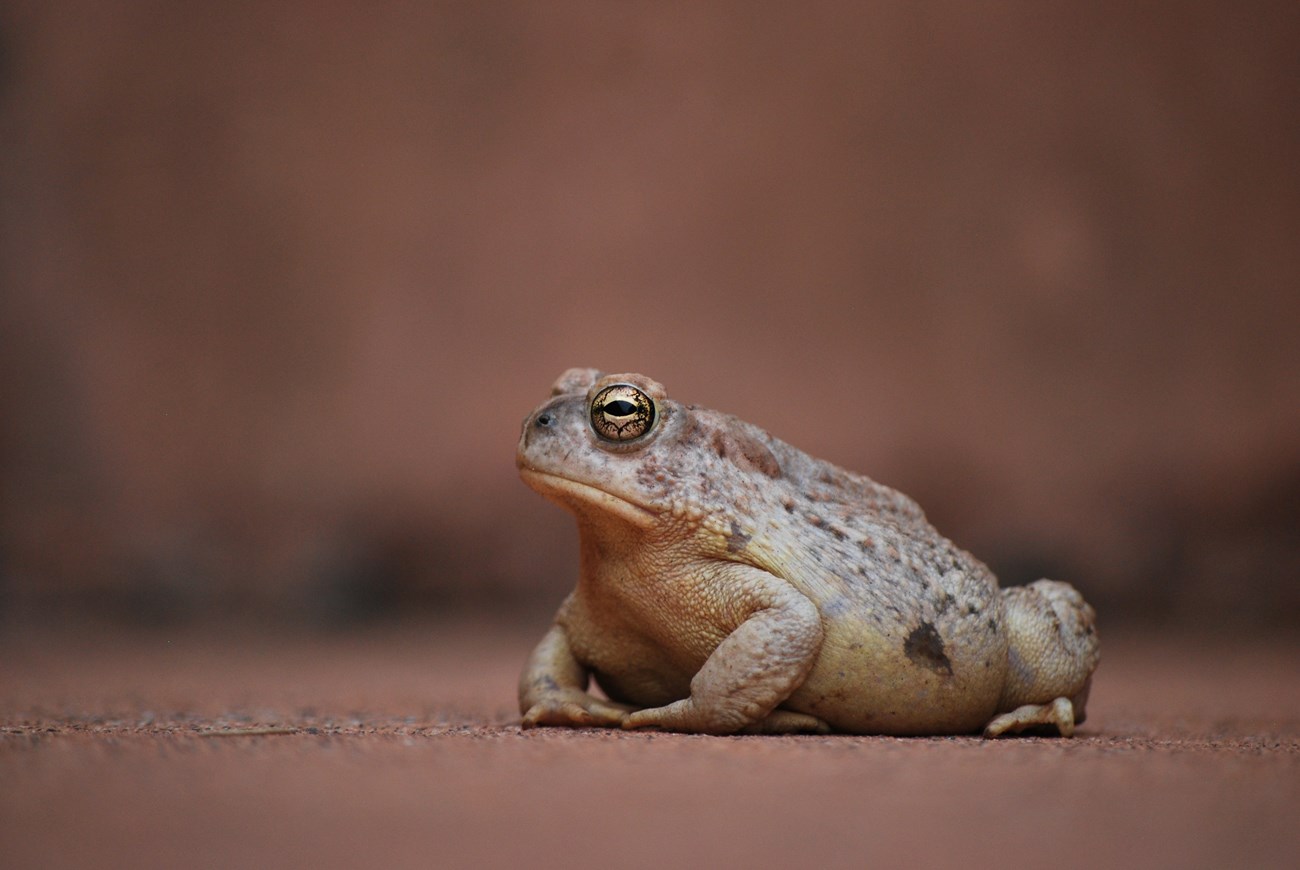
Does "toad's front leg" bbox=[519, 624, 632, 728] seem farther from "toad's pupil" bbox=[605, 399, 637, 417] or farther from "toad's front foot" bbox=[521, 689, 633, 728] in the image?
"toad's pupil" bbox=[605, 399, 637, 417]

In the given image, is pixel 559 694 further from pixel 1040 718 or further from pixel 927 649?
pixel 1040 718

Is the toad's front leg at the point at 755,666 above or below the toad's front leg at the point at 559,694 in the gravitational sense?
above

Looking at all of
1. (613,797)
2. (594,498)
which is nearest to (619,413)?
(594,498)

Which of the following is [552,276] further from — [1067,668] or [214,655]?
[1067,668]

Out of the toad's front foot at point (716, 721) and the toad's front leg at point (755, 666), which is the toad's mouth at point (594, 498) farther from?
the toad's front foot at point (716, 721)

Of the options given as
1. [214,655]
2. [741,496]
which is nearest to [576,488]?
[741,496]

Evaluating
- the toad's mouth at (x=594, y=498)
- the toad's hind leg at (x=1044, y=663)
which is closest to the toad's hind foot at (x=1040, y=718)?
the toad's hind leg at (x=1044, y=663)

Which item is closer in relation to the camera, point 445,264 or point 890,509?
point 890,509
